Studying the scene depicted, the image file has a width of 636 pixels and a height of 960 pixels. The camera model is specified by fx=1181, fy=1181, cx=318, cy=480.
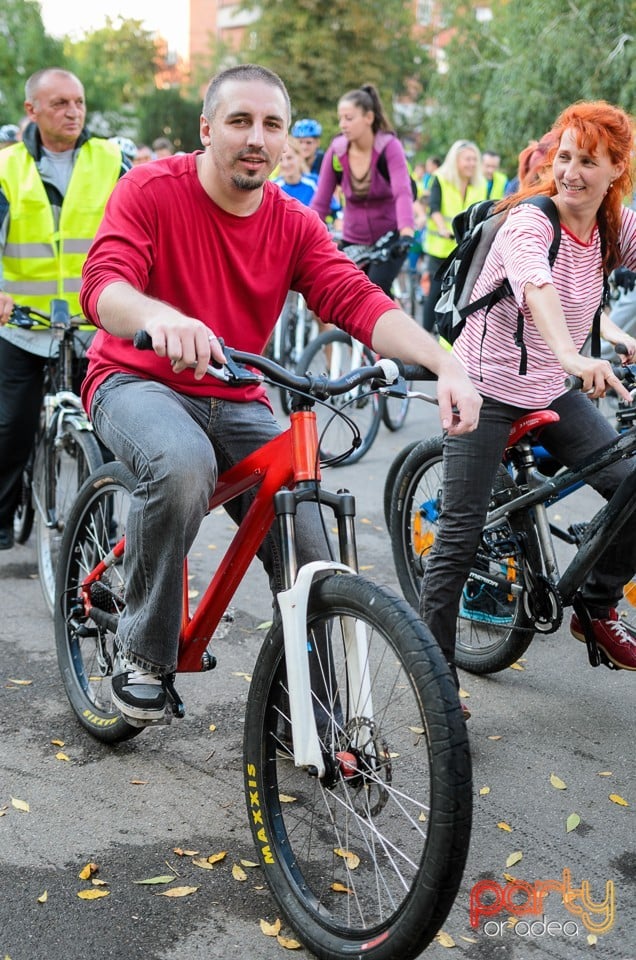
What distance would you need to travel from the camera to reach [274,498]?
297cm

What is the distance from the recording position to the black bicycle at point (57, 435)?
523 cm

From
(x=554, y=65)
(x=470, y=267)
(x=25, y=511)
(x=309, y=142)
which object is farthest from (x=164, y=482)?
(x=554, y=65)

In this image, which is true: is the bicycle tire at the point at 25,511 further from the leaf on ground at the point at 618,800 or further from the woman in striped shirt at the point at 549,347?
the leaf on ground at the point at 618,800

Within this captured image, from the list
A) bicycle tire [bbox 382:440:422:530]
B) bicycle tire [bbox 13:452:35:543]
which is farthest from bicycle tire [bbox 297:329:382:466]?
bicycle tire [bbox 382:440:422:530]

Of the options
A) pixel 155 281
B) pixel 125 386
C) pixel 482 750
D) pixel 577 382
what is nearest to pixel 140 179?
pixel 155 281

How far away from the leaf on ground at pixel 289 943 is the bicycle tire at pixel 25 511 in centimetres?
372

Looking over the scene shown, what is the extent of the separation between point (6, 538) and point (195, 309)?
3267mm

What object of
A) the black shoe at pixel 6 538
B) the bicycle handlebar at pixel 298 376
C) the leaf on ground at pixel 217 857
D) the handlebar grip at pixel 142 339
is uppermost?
the handlebar grip at pixel 142 339

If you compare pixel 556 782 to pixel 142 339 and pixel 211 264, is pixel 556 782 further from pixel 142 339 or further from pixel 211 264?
pixel 142 339

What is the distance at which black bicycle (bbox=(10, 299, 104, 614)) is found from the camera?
5227 mm

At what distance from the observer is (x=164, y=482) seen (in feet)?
10.2

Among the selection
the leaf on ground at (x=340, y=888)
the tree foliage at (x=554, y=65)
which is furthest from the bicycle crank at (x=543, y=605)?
the tree foliage at (x=554, y=65)

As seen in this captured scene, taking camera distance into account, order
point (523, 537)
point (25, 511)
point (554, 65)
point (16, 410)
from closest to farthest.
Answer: point (523, 537)
point (16, 410)
point (25, 511)
point (554, 65)

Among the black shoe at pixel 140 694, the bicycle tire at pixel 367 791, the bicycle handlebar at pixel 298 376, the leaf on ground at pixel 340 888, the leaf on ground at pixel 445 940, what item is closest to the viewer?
the bicycle tire at pixel 367 791
